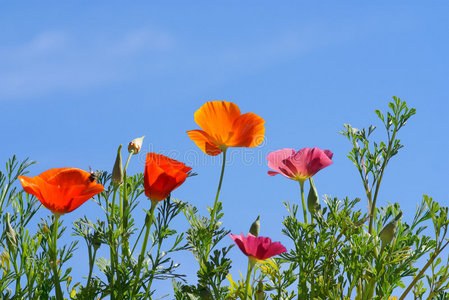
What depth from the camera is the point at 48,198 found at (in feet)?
3.96

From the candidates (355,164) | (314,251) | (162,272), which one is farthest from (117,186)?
(355,164)

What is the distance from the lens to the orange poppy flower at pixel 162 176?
1.17 m

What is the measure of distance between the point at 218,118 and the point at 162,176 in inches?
8.8

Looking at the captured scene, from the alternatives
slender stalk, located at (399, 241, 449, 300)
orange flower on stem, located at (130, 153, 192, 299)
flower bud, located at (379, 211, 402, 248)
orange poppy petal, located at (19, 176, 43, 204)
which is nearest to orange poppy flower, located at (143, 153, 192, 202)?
orange flower on stem, located at (130, 153, 192, 299)

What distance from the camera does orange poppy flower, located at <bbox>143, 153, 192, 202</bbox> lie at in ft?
3.85

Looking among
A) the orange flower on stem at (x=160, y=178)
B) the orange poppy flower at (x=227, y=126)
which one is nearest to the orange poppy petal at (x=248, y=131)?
the orange poppy flower at (x=227, y=126)

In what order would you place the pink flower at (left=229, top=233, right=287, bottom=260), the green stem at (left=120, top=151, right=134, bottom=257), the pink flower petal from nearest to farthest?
the pink flower at (left=229, top=233, right=287, bottom=260) < the green stem at (left=120, top=151, right=134, bottom=257) < the pink flower petal

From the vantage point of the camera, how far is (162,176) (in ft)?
3.85

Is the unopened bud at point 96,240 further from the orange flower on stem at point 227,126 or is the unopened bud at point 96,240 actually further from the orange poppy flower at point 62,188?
the orange flower on stem at point 227,126

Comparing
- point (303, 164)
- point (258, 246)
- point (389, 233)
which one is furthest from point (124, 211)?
point (389, 233)

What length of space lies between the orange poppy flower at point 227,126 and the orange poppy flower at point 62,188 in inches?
10.9

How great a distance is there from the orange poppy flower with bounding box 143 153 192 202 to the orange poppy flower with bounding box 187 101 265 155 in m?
0.14

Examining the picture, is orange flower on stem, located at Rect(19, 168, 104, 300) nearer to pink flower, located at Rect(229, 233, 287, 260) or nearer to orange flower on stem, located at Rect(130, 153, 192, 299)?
orange flower on stem, located at Rect(130, 153, 192, 299)

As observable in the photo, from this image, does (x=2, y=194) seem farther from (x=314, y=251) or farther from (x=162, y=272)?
(x=314, y=251)
